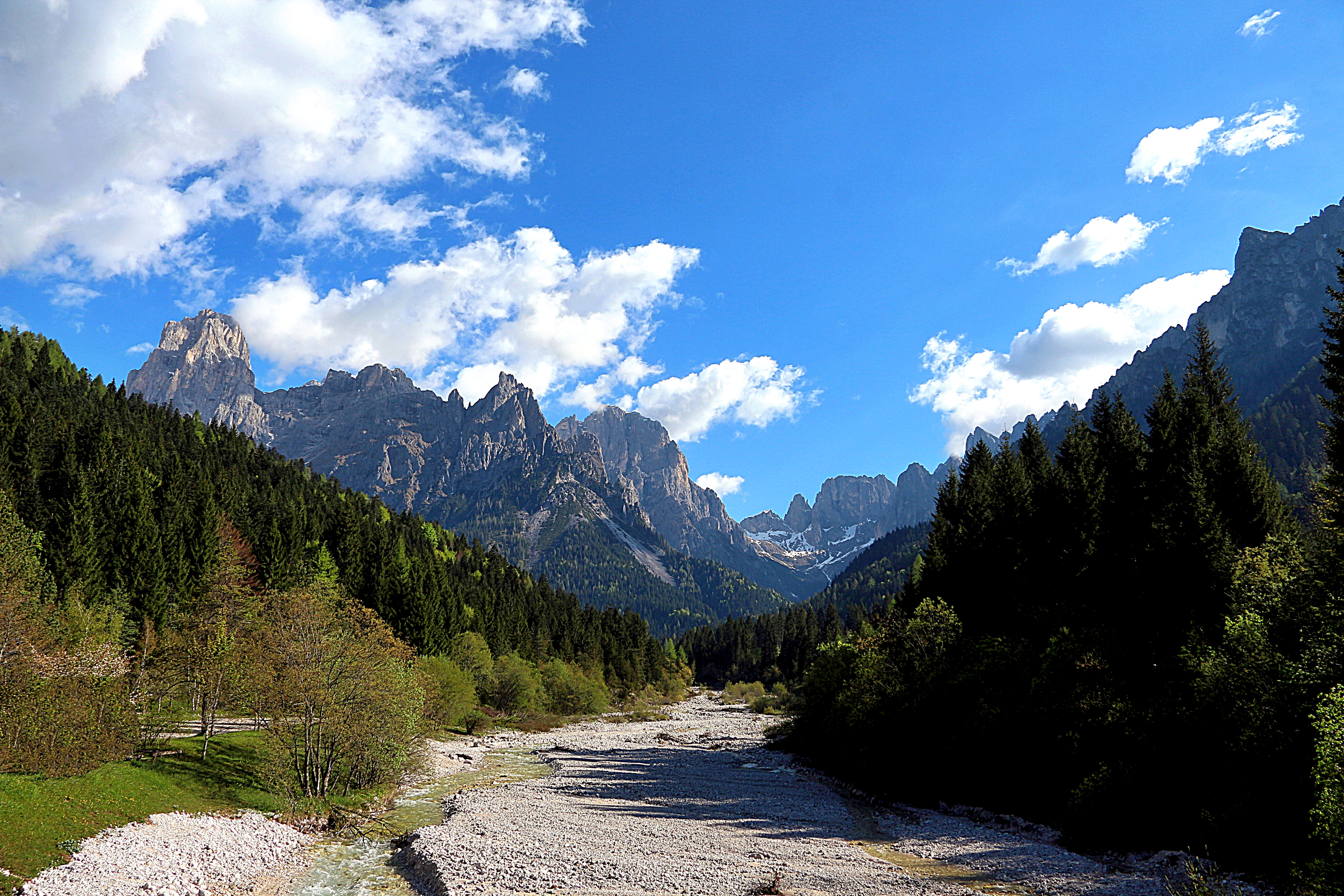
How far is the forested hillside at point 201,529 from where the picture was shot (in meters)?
65.8

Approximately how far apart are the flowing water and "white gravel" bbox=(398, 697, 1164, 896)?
1095 mm

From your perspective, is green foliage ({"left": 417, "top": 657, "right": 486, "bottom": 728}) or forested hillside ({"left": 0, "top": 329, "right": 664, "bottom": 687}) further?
forested hillside ({"left": 0, "top": 329, "right": 664, "bottom": 687})

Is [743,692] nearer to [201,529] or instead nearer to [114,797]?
[201,529]

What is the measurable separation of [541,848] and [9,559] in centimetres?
3801

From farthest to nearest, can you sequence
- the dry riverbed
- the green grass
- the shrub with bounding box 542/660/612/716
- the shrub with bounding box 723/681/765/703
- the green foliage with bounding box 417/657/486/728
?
the shrub with bounding box 723/681/765/703 < the shrub with bounding box 542/660/612/716 < the green foliage with bounding box 417/657/486/728 < the dry riverbed < the green grass

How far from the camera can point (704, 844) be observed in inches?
1281

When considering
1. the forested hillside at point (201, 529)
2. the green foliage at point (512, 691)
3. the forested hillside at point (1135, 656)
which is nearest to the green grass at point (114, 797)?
the forested hillside at point (201, 529)

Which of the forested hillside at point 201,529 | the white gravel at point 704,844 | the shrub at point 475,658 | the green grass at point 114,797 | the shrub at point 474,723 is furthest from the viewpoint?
the shrub at point 475,658

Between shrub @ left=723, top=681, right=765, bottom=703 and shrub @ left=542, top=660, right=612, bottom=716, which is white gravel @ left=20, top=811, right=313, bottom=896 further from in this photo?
shrub @ left=723, top=681, right=765, bottom=703

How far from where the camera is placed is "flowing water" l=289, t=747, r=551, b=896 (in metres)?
25.6

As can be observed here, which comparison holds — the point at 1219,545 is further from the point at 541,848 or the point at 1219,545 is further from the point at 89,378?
the point at 89,378

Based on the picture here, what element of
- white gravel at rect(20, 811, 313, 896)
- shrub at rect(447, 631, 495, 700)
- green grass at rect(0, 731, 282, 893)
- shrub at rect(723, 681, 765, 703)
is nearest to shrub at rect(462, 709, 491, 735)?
shrub at rect(447, 631, 495, 700)

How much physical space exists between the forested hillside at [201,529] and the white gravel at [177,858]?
3935 cm

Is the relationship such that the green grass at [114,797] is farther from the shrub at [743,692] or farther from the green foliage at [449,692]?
the shrub at [743,692]
